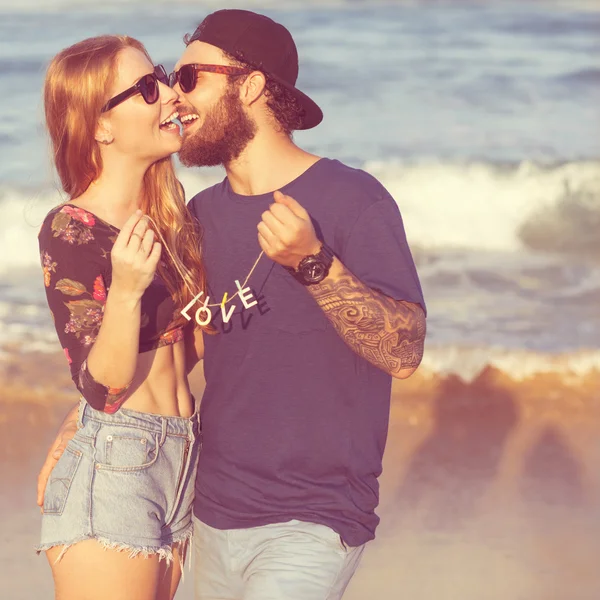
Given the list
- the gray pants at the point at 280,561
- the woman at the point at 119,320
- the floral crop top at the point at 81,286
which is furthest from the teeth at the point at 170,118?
the gray pants at the point at 280,561

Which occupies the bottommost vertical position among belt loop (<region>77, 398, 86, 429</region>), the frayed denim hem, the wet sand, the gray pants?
the wet sand

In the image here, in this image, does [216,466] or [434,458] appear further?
[434,458]

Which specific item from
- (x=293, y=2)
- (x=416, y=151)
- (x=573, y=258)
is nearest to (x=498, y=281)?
(x=573, y=258)

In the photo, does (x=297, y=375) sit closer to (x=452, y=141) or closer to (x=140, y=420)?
(x=140, y=420)

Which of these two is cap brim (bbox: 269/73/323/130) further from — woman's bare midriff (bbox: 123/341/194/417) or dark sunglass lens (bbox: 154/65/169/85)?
woman's bare midriff (bbox: 123/341/194/417)

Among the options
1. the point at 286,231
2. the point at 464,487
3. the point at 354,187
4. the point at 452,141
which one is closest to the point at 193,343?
the point at 354,187

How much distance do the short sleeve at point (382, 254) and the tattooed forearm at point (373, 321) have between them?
0.18 ft

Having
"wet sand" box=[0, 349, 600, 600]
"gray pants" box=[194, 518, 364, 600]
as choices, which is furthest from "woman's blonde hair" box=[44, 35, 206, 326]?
"wet sand" box=[0, 349, 600, 600]

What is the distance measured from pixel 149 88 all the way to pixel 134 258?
0.99 meters

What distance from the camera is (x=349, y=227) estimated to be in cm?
373

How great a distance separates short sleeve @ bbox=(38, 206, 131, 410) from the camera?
11.7ft

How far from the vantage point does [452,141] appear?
598 inches

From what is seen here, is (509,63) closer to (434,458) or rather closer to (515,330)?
(515,330)

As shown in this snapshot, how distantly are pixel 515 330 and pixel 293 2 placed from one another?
9.70 metres
